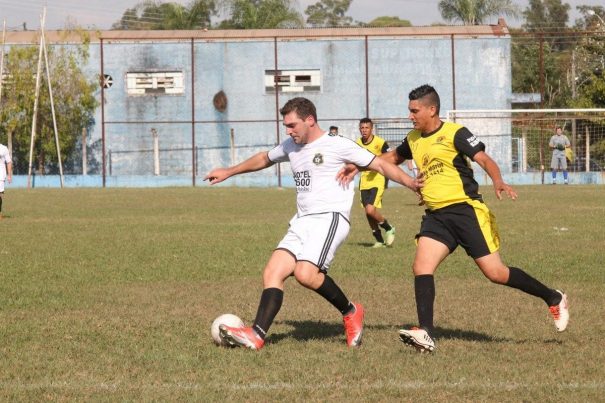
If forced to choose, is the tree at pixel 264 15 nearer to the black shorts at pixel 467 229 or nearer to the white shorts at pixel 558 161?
the white shorts at pixel 558 161

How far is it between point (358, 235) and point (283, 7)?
50710mm

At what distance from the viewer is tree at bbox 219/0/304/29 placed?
6519 centimetres

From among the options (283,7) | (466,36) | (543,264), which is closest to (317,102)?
(466,36)

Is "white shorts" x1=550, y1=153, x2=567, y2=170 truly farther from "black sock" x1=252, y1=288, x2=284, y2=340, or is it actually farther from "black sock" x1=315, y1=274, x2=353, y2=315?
"black sock" x1=252, y1=288, x2=284, y2=340

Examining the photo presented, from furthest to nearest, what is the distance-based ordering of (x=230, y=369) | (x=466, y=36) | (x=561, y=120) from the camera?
(x=466, y=36), (x=561, y=120), (x=230, y=369)

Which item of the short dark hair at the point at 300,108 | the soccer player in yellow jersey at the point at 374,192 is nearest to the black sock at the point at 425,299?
the short dark hair at the point at 300,108

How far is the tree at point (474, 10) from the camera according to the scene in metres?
62.6

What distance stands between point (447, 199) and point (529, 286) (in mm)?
914

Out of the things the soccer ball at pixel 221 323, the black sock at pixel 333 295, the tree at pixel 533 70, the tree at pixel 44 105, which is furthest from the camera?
the tree at pixel 533 70

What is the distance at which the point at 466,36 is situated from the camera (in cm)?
5031

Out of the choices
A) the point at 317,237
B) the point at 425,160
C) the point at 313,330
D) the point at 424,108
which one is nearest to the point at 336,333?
the point at 313,330

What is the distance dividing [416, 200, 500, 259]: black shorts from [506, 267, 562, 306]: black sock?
27 cm

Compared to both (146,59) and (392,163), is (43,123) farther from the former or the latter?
(392,163)

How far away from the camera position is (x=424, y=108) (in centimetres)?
816
